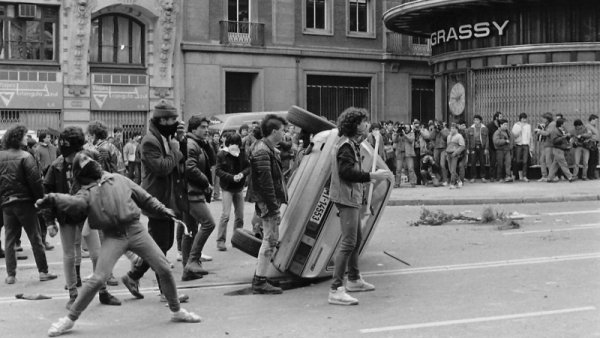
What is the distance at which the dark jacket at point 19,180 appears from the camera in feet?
32.9

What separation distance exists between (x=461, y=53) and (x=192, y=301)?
19.5m

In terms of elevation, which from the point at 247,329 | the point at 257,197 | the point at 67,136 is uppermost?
the point at 67,136

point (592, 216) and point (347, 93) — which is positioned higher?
point (347, 93)

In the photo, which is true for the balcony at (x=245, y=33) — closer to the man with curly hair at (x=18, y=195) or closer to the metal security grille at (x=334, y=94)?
the metal security grille at (x=334, y=94)

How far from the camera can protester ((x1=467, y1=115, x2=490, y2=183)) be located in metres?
23.5

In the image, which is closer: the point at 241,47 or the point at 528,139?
the point at 528,139

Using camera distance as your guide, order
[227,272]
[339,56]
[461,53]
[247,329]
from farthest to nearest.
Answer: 1. [339,56]
2. [461,53]
3. [227,272]
4. [247,329]

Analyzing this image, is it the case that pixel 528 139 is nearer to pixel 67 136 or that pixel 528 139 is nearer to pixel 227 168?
pixel 227 168

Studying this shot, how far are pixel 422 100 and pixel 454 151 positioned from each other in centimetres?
1642

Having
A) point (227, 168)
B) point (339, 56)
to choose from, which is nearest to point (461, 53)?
point (339, 56)

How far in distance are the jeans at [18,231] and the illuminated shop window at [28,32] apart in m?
20.9

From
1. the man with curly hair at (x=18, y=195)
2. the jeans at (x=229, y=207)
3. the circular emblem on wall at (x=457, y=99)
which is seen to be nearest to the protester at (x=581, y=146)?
the circular emblem on wall at (x=457, y=99)

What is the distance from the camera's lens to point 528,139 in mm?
23516

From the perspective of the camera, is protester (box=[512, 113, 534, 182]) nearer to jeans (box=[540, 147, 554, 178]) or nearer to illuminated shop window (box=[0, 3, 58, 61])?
jeans (box=[540, 147, 554, 178])
